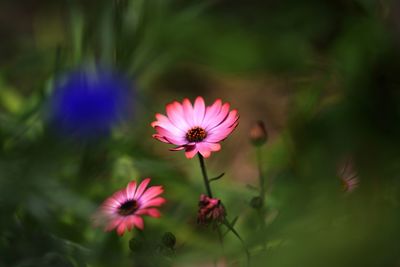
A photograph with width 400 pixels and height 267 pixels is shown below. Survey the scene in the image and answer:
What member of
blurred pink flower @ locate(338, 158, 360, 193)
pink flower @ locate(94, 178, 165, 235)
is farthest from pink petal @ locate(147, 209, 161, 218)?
blurred pink flower @ locate(338, 158, 360, 193)

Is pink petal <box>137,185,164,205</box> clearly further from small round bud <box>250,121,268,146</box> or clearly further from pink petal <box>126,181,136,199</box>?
small round bud <box>250,121,268,146</box>

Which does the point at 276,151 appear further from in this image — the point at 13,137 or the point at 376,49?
the point at 13,137

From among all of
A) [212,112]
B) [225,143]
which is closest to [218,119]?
[212,112]

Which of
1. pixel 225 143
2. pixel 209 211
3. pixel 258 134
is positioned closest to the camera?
pixel 209 211

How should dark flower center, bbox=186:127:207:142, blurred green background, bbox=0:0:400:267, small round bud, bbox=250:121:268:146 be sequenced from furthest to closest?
small round bud, bbox=250:121:268:146 < dark flower center, bbox=186:127:207:142 < blurred green background, bbox=0:0:400:267

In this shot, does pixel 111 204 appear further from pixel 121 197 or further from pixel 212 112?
pixel 212 112

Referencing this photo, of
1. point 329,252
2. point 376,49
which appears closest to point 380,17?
point 376,49
